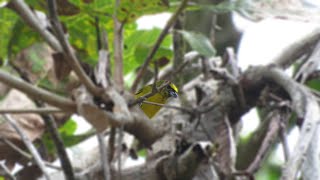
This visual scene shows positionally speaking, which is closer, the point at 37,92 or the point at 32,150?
the point at 37,92

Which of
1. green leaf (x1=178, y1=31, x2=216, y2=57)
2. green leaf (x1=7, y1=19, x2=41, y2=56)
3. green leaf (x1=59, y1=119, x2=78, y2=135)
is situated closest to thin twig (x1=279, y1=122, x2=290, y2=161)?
green leaf (x1=178, y1=31, x2=216, y2=57)

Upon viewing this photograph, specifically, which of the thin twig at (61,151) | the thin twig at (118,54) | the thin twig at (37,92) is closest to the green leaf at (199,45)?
the thin twig at (118,54)

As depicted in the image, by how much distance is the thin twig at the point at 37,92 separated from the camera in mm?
468

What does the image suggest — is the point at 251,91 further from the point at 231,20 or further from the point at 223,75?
the point at 231,20

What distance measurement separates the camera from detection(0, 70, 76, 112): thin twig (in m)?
0.47

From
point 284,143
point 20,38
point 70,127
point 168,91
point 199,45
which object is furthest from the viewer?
point 70,127

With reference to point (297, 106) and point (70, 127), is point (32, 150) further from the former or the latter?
point (70, 127)

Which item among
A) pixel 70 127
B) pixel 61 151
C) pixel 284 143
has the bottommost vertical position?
pixel 284 143

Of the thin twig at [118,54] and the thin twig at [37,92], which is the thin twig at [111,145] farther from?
the thin twig at [37,92]

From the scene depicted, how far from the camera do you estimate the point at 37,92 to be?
1.59 feet

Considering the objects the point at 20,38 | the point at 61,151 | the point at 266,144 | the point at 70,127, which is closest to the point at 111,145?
the point at 61,151

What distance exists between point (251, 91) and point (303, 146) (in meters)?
0.30

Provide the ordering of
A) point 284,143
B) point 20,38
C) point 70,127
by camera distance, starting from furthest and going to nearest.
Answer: point 70,127 → point 20,38 → point 284,143

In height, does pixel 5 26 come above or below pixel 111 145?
above
